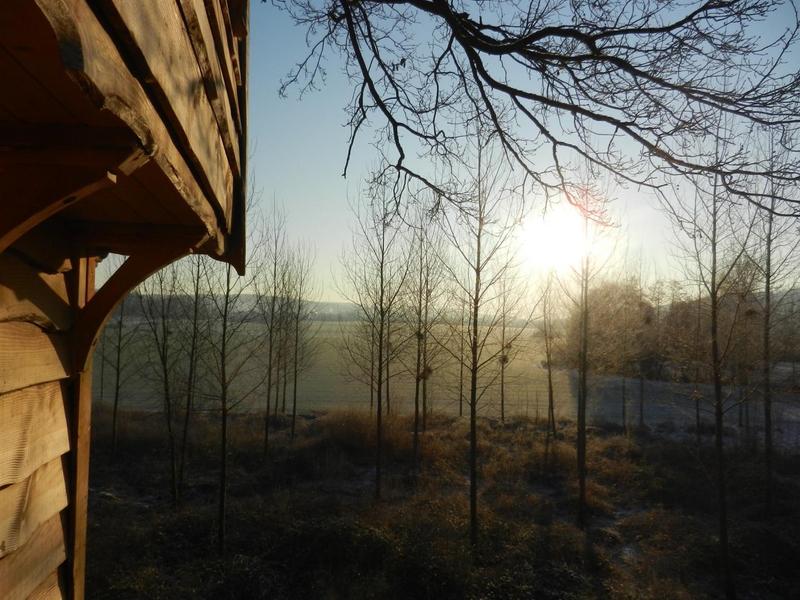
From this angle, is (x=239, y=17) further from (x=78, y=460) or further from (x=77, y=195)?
(x=78, y=460)

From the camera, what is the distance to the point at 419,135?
199 inches

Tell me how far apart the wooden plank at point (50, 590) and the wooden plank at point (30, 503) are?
0.20m

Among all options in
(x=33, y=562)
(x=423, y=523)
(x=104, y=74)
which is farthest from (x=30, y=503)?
(x=423, y=523)

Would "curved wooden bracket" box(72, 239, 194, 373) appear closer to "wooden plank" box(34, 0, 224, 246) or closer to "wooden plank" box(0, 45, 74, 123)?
"wooden plank" box(34, 0, 224, 246)

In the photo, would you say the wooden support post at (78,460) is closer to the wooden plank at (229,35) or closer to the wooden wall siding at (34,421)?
the wooden wall siding at (34,421)

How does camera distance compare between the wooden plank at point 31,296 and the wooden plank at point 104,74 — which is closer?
the wooden plank at point 104,74

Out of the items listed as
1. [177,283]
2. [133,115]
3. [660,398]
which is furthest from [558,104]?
[660,398]

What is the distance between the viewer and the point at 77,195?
3.43 ft

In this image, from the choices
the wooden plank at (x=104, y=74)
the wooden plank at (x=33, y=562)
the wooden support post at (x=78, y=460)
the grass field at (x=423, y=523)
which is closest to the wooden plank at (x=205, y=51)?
the wooden plank at (x=104, y=74)

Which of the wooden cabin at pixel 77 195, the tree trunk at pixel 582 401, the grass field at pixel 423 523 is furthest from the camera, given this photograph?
the tree trunk at pixel 582 401

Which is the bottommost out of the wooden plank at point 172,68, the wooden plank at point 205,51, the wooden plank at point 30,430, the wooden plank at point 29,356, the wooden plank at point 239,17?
the wooden plank at point 30,430

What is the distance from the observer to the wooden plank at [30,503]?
1.42 m

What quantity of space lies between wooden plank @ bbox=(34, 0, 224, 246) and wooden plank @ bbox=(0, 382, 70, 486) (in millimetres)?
855

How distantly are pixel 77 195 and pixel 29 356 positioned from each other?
0.77 m
